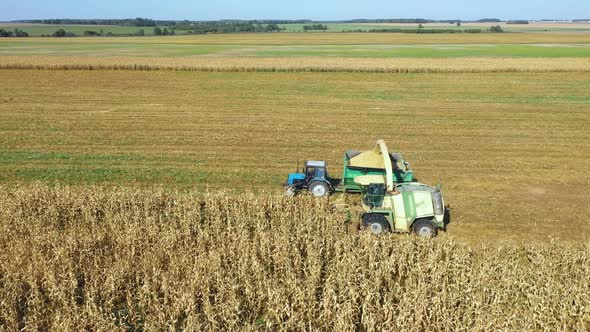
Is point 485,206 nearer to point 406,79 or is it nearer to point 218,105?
point 218,105

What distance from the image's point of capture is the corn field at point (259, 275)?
8844 mm

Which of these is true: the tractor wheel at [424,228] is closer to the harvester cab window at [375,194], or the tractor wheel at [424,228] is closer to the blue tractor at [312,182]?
the harvester cab window at [375,194]

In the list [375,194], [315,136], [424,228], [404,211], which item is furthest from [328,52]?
[424,228]

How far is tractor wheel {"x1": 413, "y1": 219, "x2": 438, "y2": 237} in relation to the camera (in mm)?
12453

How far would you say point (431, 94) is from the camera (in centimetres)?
3641

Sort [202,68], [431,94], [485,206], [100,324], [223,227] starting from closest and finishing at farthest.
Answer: [100,324]
[223,227]
[485,206]
[431,94]
[202,68]

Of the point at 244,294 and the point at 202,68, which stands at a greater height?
the point at 202,68

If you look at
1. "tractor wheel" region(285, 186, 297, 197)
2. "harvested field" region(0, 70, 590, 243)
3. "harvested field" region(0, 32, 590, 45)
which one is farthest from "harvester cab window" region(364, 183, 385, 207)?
"harvested field" region(0, 32, 590, 45)

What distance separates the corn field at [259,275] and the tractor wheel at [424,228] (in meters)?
0.33

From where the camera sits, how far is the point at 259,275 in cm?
993

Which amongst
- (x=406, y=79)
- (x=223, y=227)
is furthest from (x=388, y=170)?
(x=406, y=79)

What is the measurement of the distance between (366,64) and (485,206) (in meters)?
41.0

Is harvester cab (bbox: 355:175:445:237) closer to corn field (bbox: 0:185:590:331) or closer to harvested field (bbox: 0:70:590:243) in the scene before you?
corn field (bbox: 0:185:590:331)

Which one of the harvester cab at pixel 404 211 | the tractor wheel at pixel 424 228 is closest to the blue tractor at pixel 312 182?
the harvester cab at pixel 404 211
